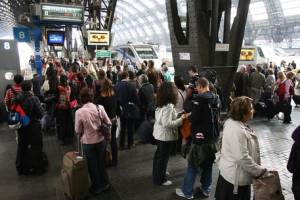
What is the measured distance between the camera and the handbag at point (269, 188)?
2.83 metres

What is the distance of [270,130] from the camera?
8234 millimetres

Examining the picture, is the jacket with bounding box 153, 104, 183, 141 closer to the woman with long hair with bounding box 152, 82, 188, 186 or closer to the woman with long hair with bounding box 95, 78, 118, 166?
the woman with long hair with bounding box 152, 82, 188, 186

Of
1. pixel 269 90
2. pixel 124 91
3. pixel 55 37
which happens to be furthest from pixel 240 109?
pixel 55 37

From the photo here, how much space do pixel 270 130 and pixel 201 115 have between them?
5028 millimetres

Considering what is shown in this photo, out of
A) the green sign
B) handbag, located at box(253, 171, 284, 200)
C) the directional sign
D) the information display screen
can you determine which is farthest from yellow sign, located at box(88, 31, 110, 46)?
handbag, located at box(253, 171, 284, 200)

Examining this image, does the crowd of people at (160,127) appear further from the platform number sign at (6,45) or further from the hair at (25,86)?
the platform number sign at (6,45)

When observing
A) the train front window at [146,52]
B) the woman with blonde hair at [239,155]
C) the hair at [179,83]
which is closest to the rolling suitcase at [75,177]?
the woman with blonde hair at [239,155]

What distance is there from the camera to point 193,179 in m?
4.28

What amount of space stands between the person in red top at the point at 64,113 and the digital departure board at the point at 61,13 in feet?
18.1

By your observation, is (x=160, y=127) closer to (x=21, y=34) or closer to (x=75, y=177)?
(x=75, y=177)

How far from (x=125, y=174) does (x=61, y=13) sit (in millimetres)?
8092

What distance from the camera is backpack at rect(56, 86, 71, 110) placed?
259 inches

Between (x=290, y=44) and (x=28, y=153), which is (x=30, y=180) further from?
(x=290, y=44)

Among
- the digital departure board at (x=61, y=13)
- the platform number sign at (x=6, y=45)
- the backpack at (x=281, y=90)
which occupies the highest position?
the digital departure board at (x=61, y=13)
